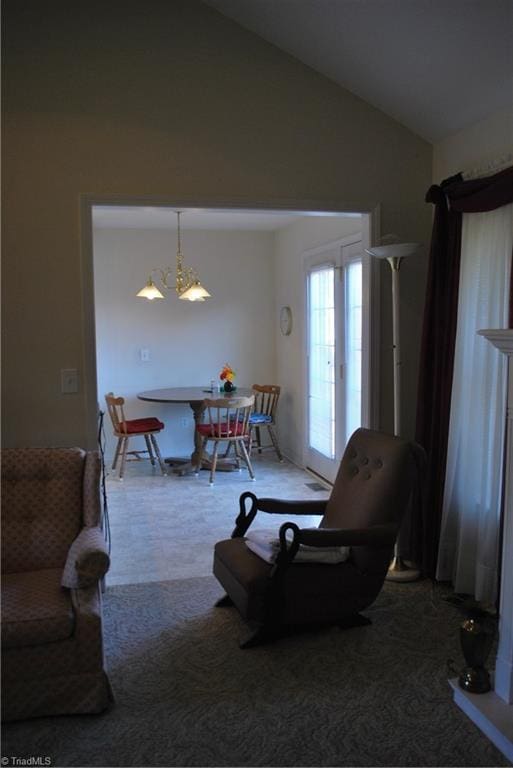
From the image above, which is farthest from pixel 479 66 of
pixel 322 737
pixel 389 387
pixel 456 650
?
pixel 322 737

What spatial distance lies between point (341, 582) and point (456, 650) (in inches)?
23.2

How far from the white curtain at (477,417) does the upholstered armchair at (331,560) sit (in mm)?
344

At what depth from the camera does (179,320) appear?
6980 mm

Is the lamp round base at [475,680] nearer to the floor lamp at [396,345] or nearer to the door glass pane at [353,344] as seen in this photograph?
the floor lamp at [396,345]

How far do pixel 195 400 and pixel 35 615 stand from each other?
3742 millimetres

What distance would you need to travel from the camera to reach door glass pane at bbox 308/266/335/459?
556 cm

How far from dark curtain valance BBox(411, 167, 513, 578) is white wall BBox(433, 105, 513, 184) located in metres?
0.16

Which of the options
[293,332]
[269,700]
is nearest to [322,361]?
[293,332]

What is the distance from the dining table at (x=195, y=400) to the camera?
239 inches

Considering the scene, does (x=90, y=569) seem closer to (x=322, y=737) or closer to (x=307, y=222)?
(x=322, y=737)

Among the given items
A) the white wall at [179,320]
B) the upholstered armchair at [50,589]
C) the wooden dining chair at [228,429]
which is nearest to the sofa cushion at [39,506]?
the upholstered armchair at [50,589]

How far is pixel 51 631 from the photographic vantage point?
2.30 meters

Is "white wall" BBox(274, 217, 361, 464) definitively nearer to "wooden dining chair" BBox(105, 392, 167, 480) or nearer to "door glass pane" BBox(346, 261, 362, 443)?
"door glass pane" BBox(346, 261, 362, 443)

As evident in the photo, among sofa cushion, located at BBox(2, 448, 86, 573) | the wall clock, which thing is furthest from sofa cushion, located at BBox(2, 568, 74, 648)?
the wall clock
